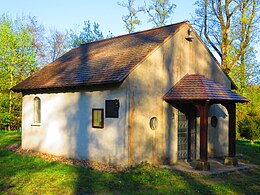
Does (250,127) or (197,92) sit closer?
(197,92)

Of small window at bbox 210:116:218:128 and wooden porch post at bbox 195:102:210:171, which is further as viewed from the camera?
small window at bbox 210:116:218:128

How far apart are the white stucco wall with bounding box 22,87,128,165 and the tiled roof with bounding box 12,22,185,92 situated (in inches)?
23.5

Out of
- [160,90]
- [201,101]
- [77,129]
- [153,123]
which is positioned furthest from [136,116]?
[77,129]

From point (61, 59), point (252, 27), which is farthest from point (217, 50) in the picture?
point (61, 59)

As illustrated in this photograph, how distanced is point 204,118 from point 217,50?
Answer: 17.5m

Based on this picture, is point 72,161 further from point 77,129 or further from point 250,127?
point 250,127

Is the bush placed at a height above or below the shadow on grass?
above

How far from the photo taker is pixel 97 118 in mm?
13781

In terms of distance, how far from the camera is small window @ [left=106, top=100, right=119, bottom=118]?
12.8 meters

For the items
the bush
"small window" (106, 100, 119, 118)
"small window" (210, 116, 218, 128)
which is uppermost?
"small window" (106, 100, 119, 118)

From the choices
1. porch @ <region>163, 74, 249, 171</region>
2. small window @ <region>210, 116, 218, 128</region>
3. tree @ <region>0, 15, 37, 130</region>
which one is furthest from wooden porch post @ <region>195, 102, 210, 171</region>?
tree @ <region>0, 15, 37, 130</region>

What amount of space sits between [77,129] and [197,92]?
212 inches

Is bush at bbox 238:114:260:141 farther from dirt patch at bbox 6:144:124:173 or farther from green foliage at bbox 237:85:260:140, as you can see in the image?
dirt patch at bbox 6:144:124:173

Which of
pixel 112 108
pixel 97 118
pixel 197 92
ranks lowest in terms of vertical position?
pixel 97 118
